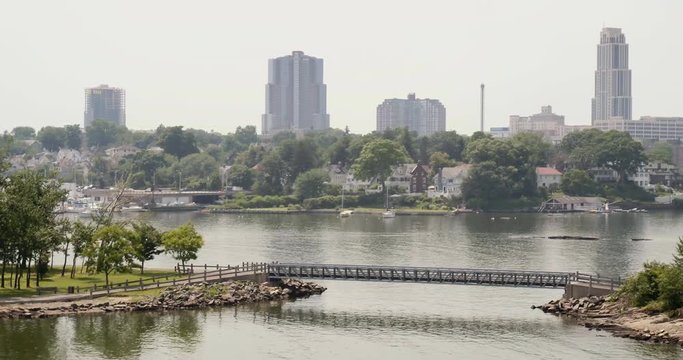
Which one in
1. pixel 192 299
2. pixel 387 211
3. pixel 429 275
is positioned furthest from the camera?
pixel 387 211

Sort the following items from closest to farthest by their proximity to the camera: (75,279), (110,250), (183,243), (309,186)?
(110,250) < (75,279) < (183,243) < (309,186)

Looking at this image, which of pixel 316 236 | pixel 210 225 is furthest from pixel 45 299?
pixel 210 225

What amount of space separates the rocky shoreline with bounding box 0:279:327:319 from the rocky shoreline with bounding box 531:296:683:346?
1691 centimetres

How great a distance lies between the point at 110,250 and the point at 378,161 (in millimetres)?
120707

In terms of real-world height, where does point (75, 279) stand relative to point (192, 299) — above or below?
above

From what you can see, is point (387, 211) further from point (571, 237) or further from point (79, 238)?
point (79, 238)

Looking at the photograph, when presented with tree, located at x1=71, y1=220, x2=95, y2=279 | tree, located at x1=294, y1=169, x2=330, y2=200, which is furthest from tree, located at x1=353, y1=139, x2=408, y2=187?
tree, located at x1=71, y1=220, x2=95, y2=279

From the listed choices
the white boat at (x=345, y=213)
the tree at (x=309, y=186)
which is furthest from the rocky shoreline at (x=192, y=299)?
the tree at (x=309, y=186)

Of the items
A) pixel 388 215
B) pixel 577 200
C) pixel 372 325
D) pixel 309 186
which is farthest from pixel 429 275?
pixel 577 200

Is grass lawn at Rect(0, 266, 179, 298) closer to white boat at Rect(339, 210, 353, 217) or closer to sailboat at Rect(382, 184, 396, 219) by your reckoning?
sailboat at Rect(382, 184, 396, 219)

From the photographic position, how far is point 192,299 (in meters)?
74.4

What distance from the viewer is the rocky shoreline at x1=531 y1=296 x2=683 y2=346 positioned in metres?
63.0

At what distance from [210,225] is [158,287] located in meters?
84.1

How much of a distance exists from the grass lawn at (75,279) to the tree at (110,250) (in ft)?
2.81
